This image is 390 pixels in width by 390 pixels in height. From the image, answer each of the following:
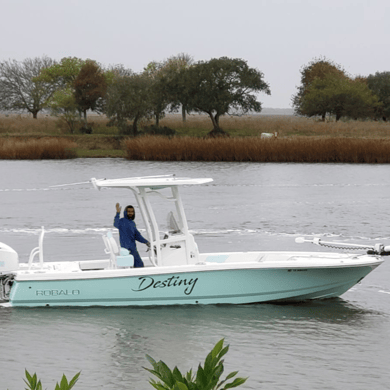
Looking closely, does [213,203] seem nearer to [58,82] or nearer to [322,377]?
[322,377]

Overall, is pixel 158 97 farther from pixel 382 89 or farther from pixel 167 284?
pixel 167 284

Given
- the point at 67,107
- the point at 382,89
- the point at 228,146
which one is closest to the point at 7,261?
the point at 228,146

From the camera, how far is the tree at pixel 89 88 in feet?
277

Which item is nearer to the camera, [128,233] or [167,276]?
[167,276]

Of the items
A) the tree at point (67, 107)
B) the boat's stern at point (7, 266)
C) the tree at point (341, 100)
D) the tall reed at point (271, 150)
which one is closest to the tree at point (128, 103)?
the tree at point (67, 107)

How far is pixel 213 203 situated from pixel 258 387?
2254cm

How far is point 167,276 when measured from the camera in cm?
1292

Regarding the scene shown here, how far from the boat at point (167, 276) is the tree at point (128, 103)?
60.0 metres

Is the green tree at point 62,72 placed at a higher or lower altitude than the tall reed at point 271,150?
higher

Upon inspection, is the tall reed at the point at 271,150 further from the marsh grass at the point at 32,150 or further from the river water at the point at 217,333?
the river water at the point at 217,333

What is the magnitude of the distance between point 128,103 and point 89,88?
1294 cm

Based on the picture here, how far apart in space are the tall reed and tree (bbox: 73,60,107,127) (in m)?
32.8

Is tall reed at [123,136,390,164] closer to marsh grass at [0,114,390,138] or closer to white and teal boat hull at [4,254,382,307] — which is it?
marsh grass at [0,114,390,138]

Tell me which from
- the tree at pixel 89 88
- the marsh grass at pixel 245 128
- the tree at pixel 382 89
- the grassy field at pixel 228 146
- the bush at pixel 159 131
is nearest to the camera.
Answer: the grassy field at pixel 228 146
